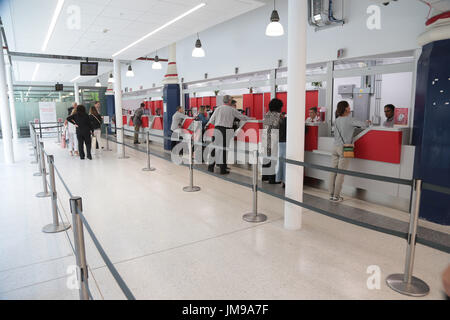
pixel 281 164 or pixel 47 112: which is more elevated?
pixel 47 112

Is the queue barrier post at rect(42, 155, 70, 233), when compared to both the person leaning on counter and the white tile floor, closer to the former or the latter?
the white tile floor

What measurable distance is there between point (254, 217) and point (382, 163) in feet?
7.18

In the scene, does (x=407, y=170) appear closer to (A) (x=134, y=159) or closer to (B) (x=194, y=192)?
(B) (x=194, y=192)

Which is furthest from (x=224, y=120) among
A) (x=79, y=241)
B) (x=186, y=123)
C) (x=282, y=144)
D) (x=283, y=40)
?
(x=79, y=241)

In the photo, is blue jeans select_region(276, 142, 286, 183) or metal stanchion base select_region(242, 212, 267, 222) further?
blue jeans select_region(276, 142, 286, 183)

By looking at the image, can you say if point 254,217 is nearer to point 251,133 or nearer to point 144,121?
point 251,133

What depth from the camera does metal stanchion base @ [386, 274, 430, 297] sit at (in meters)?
2.48

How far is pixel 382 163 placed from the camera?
4.70 metres

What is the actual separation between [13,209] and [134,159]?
182 inches

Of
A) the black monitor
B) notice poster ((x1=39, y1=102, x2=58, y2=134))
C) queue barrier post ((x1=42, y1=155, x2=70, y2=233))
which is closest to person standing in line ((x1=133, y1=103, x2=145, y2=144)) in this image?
the black monitor

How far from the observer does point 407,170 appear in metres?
4.43

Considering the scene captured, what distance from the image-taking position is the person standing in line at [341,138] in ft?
15.6

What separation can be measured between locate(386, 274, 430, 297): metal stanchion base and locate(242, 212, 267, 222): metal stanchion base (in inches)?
68.0
